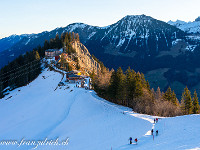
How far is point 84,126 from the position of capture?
100 feet

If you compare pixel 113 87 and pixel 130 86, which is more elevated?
pixel 130 86

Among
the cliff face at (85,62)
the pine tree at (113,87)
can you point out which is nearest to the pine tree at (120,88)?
the pine tree at (113,87)

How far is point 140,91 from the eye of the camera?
138 ft

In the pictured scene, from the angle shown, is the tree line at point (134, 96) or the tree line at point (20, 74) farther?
the tree line at point (20, 74)

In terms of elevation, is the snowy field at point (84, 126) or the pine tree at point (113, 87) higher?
the pine tree at point (113, 87)

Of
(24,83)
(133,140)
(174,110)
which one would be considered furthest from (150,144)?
(24,83)

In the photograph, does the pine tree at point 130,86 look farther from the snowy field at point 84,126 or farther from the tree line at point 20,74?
the tree line at point 20,74

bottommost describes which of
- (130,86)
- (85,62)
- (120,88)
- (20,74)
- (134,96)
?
(134,96)

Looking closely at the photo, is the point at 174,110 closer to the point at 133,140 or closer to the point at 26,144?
the point at 133,140

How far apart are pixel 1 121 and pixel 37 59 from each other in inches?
1682

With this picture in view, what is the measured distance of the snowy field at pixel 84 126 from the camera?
22.4 metres

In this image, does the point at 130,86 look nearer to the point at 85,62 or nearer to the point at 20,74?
the point at 20,74

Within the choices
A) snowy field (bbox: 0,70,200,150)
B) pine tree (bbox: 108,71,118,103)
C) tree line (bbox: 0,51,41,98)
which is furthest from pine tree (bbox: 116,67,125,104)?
tree line (bbox: 0,51,41,98)

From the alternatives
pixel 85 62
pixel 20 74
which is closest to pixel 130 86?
pixel 20 74
